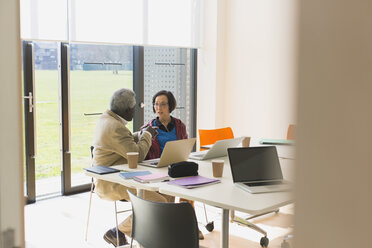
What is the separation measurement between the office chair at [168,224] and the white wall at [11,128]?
117 cm

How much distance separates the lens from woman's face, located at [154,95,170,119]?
154 inches

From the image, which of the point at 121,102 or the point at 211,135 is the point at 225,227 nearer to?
the point at 121,102

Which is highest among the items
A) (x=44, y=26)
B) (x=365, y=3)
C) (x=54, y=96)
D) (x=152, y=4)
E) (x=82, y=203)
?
(x=152, y=4)

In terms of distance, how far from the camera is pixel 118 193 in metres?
3.23

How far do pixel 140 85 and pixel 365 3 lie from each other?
16.9ft

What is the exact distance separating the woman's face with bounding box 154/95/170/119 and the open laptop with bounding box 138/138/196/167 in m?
0.80

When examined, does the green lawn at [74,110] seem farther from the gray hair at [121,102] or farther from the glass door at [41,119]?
the gray hair at [121,102]

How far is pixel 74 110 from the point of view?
4891 millimetres

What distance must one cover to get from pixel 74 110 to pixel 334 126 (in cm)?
462

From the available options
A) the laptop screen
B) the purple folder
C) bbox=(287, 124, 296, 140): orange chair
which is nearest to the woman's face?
the purple folder

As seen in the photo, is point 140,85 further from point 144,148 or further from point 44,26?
point 144,148

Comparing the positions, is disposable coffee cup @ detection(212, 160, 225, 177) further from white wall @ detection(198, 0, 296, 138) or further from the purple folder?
white wall @ detection(198, 0, 296, 138)

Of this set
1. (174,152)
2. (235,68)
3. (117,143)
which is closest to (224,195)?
(174,152)

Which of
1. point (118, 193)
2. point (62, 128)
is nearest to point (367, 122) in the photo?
point (118, 193)
